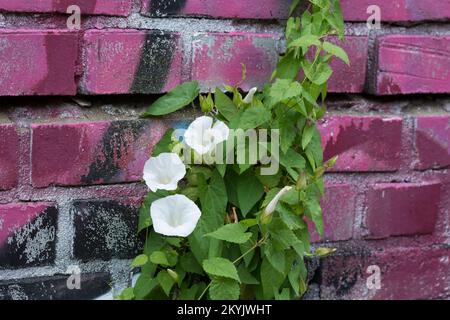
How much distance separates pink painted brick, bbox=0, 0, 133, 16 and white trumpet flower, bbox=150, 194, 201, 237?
0.21 metres

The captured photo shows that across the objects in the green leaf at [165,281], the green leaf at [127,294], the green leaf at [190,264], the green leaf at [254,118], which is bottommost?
the green leaf at [127,294]

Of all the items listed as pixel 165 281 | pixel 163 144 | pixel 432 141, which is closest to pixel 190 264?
pixel 165 281

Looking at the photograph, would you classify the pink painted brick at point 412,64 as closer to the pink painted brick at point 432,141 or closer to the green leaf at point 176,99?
the pink painted brick at point 432,141

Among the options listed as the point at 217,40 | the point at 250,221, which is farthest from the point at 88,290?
the point at 217,40

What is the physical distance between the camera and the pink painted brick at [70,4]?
729 millimetres

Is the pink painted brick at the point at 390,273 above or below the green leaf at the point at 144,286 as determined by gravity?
below

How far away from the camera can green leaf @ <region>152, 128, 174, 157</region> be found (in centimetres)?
79

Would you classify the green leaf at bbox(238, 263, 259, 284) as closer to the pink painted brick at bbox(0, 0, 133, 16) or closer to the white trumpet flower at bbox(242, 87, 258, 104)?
the white trumpet flower at bbox(242, 87, 258, 104)

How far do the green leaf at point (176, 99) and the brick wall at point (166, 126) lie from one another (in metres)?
0.01

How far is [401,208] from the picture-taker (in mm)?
884

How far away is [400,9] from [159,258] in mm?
405

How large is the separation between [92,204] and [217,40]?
8.9 inches

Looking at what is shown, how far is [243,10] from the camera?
31.4 inches

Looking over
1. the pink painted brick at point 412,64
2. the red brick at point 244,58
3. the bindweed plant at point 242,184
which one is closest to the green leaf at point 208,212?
the bindweed plant at point 242,184
